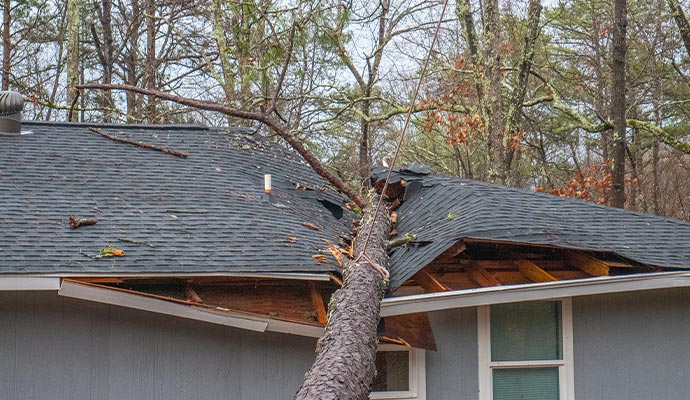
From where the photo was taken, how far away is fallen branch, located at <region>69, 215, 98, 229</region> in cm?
580

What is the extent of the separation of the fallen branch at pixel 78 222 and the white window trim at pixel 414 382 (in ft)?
8.67

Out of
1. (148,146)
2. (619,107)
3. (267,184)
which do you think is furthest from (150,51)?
(267,184)

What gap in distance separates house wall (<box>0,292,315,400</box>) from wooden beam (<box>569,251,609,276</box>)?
2.42 meters

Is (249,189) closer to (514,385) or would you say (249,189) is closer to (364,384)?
(514,385)

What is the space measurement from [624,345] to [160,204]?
4.33m

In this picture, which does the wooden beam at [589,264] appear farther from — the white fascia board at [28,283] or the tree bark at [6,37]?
the tree bark at [6,37]

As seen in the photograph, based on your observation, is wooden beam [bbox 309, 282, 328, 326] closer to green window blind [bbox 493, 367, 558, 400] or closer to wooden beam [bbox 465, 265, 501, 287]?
wooden beam [bbox 465, 265, 501, 287]

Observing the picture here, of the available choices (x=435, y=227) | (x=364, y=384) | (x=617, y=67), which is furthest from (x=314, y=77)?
(x=364, y=384)

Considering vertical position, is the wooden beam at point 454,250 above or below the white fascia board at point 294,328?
above

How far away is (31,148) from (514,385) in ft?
18.3

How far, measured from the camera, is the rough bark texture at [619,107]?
35.4 feet

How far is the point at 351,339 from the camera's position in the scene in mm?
4012

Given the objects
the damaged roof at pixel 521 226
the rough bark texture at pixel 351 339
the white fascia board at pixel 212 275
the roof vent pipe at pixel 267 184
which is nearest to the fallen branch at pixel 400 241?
the damaged roof at pixel 521 226

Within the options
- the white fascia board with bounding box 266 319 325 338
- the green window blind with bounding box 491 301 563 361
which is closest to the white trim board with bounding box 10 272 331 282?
the white fascia board with bounding box 266 319 325 338
